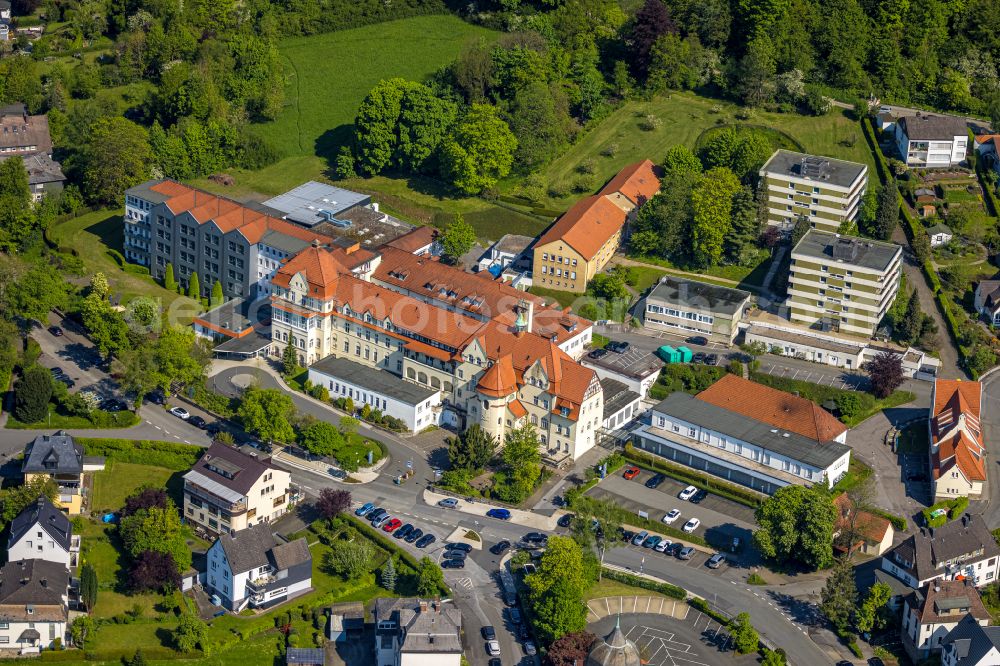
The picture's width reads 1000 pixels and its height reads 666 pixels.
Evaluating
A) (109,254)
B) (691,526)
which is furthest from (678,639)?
(109,254)

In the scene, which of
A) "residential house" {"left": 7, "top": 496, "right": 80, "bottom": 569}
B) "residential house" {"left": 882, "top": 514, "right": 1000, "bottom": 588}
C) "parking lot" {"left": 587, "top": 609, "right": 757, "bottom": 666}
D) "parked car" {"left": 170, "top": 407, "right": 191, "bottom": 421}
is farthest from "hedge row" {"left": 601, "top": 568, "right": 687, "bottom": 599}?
"residential house" {"left": 7, "top": 496, "right": 80, "bottom": 569}

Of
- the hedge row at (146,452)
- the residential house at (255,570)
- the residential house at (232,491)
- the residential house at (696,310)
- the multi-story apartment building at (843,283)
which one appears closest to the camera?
the residential house at (255,570)

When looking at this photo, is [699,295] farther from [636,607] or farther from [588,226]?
[636,607]

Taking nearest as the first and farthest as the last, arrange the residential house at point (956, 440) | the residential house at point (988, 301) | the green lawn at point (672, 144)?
the residential house at point (956, 440) < the residential house at point (988, 301) < the green lawn at point (672, 144)

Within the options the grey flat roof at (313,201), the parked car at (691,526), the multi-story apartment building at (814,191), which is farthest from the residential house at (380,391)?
the multi-story apartment building at (814,191)

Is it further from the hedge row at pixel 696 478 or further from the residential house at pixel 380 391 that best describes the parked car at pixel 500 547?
the residential house at pixel 380 391

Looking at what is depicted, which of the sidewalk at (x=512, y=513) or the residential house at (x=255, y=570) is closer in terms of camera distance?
the residential house at (x=255, y=570)

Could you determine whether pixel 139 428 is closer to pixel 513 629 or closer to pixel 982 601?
pixel 513 629
